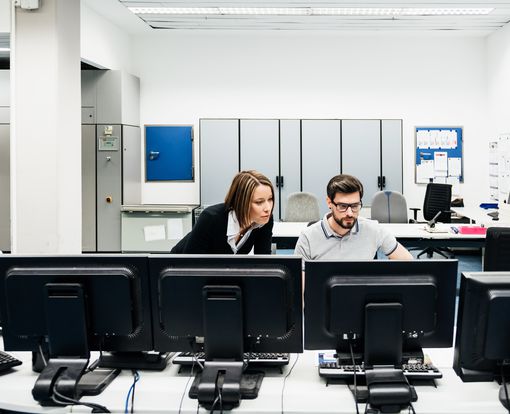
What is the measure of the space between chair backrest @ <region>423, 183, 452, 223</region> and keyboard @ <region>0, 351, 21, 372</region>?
480 centimetres

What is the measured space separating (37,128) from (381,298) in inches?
120

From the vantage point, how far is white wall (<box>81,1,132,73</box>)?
580 cm

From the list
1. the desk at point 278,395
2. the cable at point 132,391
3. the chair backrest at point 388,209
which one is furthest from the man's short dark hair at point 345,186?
the chair backrest at point 388,209

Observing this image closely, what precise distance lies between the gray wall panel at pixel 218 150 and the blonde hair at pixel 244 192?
176 inches

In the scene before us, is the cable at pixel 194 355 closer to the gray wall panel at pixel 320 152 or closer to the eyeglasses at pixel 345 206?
the eyeglasses at pixel 345 206

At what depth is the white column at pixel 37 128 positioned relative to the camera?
3.73m

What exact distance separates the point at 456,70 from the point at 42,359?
6777 mm

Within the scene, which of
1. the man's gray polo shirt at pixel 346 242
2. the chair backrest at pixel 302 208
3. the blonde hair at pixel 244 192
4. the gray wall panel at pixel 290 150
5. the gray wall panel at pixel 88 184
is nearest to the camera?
the blonde hair at pixel 244 192

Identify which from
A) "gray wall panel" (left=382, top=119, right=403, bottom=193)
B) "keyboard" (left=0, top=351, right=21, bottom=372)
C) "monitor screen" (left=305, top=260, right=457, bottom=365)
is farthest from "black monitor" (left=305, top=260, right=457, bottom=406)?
"gray wall panel" (left=382, top=119, right=403, bottom=193)

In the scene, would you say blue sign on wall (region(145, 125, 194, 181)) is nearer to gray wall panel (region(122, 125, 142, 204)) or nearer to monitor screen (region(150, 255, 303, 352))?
gray wall panel (region(122, 125, 142, 204))

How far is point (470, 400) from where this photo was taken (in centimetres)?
154

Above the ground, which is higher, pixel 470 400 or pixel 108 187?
pixel 108 187

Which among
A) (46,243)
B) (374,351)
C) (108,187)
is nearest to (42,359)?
(374,351)

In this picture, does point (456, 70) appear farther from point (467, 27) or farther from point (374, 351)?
point (374, 351)
